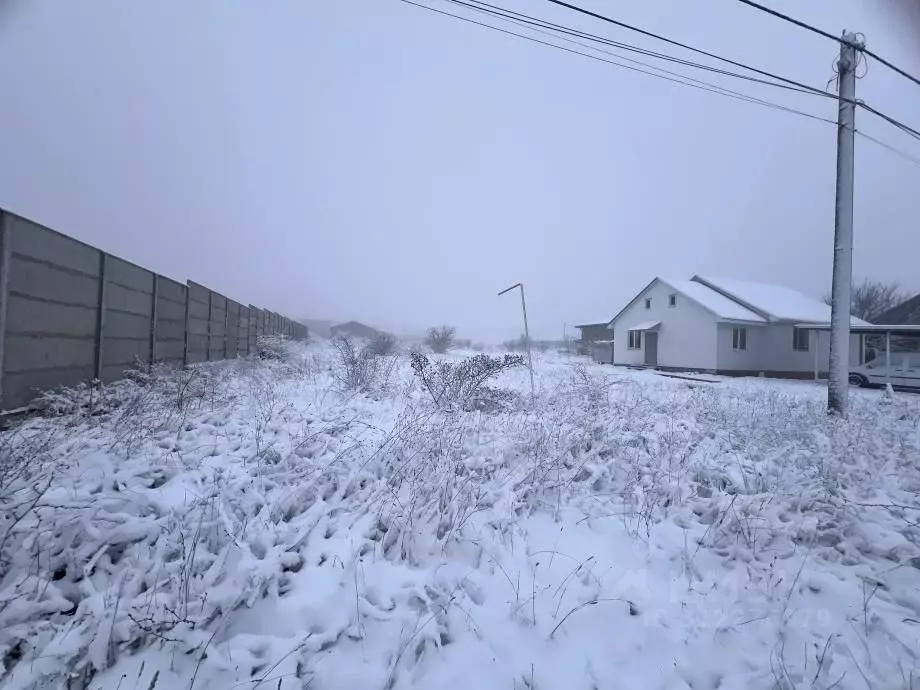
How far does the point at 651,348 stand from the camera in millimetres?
22891

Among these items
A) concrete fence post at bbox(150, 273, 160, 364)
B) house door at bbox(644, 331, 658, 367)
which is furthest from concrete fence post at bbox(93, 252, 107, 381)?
house door at bbox(644, 331, 658, 367)

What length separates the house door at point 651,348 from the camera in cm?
2259

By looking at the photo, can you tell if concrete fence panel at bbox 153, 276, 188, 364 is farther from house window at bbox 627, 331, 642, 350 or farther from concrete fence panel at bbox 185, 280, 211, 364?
house window at bbox 627, 331, 642, 350

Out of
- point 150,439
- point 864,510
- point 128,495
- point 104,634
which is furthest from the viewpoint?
point 150,439

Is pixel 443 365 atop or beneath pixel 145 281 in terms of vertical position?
beneath

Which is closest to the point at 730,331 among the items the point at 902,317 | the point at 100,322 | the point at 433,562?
the point at 902,317

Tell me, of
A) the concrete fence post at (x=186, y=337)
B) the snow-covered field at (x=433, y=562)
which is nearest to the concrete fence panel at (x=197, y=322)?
the concrete fence post at (x=186, y=337)

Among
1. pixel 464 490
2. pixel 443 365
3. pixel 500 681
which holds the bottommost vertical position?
pixel 500 681

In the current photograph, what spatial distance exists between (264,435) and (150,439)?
37.7 inches

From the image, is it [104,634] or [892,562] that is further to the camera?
[892,562]

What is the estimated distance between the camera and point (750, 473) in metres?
4.01

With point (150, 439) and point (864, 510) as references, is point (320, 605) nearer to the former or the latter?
point (150, 439)

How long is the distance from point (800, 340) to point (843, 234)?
17.3 meters

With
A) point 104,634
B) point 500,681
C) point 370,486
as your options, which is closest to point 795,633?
point 500,681
